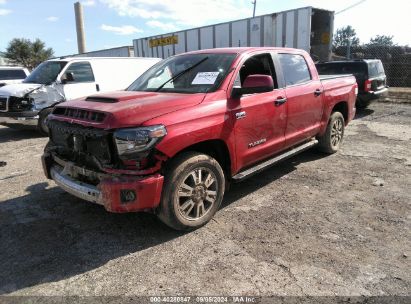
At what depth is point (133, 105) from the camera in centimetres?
346

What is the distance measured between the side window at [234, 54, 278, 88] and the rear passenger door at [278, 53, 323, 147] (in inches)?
9.4

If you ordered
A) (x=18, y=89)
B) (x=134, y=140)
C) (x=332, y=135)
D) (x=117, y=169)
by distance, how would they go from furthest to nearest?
(x=18, y=89), (x=332, y=135), (x=117, y=169), (x=134, y=140)

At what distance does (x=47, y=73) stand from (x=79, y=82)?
2.63ft

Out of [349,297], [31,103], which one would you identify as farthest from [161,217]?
[31,103]

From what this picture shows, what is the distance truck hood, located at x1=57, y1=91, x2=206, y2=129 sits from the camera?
10.5 feet

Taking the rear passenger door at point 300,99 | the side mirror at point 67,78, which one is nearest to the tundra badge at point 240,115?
the rear passenger door at point 300,99

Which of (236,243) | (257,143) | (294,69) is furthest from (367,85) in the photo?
(236,243)

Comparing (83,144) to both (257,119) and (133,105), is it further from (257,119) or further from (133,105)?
(257,119)

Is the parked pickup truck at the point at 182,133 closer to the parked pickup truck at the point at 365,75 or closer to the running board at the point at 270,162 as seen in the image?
the running board at the point at 270,162

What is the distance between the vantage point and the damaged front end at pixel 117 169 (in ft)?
10.3

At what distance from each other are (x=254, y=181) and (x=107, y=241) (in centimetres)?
240

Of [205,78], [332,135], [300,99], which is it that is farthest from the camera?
[332,135]

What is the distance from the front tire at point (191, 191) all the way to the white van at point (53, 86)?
563cm

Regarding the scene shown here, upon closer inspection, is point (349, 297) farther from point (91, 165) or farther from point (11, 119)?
point (11, 119)
